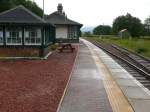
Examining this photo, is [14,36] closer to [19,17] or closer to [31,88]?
[19,17]

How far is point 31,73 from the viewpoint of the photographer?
22.2 metres

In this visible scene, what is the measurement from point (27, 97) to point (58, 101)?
127 centimetres

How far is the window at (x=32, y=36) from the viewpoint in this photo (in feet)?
106

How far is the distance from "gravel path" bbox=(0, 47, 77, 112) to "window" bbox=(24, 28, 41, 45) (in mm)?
7723

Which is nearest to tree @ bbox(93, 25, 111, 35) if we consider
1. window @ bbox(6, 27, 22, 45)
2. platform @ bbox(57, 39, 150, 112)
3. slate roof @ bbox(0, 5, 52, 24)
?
slate roof @ bbox(0, 5, 52, 24)

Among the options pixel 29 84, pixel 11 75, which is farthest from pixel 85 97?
pixel 11 75

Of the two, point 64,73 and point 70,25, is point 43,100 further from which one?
point 70,25

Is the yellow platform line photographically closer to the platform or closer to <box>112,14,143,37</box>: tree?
the platform

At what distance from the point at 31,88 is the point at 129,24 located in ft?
387

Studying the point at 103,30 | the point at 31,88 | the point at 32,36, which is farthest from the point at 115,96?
the point at 103,30

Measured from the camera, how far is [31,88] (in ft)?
54.9

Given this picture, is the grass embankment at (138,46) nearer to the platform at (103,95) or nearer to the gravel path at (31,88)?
the gravel path at (31,88)

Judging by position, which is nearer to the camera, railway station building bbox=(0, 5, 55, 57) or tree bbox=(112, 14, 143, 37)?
railway station building bbox=(0, 5, 55, 57)

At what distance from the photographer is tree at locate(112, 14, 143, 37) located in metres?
127
